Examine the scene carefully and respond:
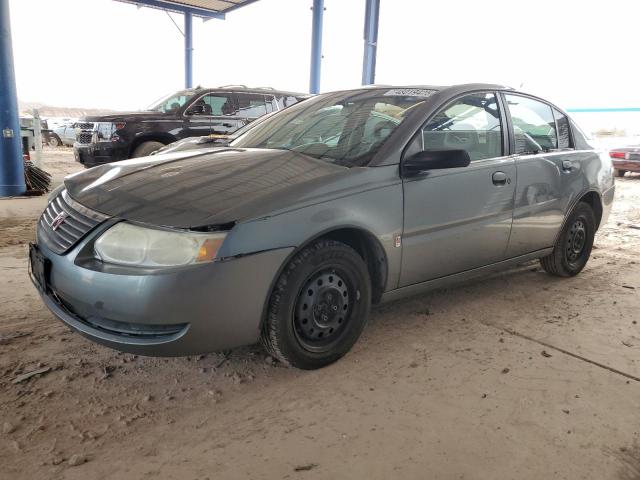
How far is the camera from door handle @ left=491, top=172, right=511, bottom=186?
10.8ft

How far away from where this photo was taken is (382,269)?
2811 mm

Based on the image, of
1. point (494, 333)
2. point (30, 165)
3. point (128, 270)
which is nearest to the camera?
point (128, 270)

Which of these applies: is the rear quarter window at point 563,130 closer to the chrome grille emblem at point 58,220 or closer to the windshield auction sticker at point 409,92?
the windshield auction sticker at point 409,92

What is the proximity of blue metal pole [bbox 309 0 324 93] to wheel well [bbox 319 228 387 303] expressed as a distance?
11.5 m

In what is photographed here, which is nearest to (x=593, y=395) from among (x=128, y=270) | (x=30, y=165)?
(x=128, y=270)

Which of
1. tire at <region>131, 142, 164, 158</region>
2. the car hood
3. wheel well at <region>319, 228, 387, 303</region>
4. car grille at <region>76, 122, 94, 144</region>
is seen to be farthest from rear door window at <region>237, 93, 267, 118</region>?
wheel well at <region>319, 228, 387, 303</region>

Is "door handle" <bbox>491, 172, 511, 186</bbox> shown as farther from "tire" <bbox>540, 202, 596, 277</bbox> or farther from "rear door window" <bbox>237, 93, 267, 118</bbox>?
"rear door window" <bbox>237, 93, 267, 118</bbox>

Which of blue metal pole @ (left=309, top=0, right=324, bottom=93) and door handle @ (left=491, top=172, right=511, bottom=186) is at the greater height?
blue metal pole @ (left=309, top=0, right=324, bottom=93)

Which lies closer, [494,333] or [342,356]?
[342,356]

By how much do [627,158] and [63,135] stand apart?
19.0 meters

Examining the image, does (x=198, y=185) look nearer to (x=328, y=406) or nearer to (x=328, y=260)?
(x=328, y=260)

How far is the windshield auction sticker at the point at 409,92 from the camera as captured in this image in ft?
10.5

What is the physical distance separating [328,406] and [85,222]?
1.38m

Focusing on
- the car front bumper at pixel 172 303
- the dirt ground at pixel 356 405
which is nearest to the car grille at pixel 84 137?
the dirt ground at pixel 356 405
